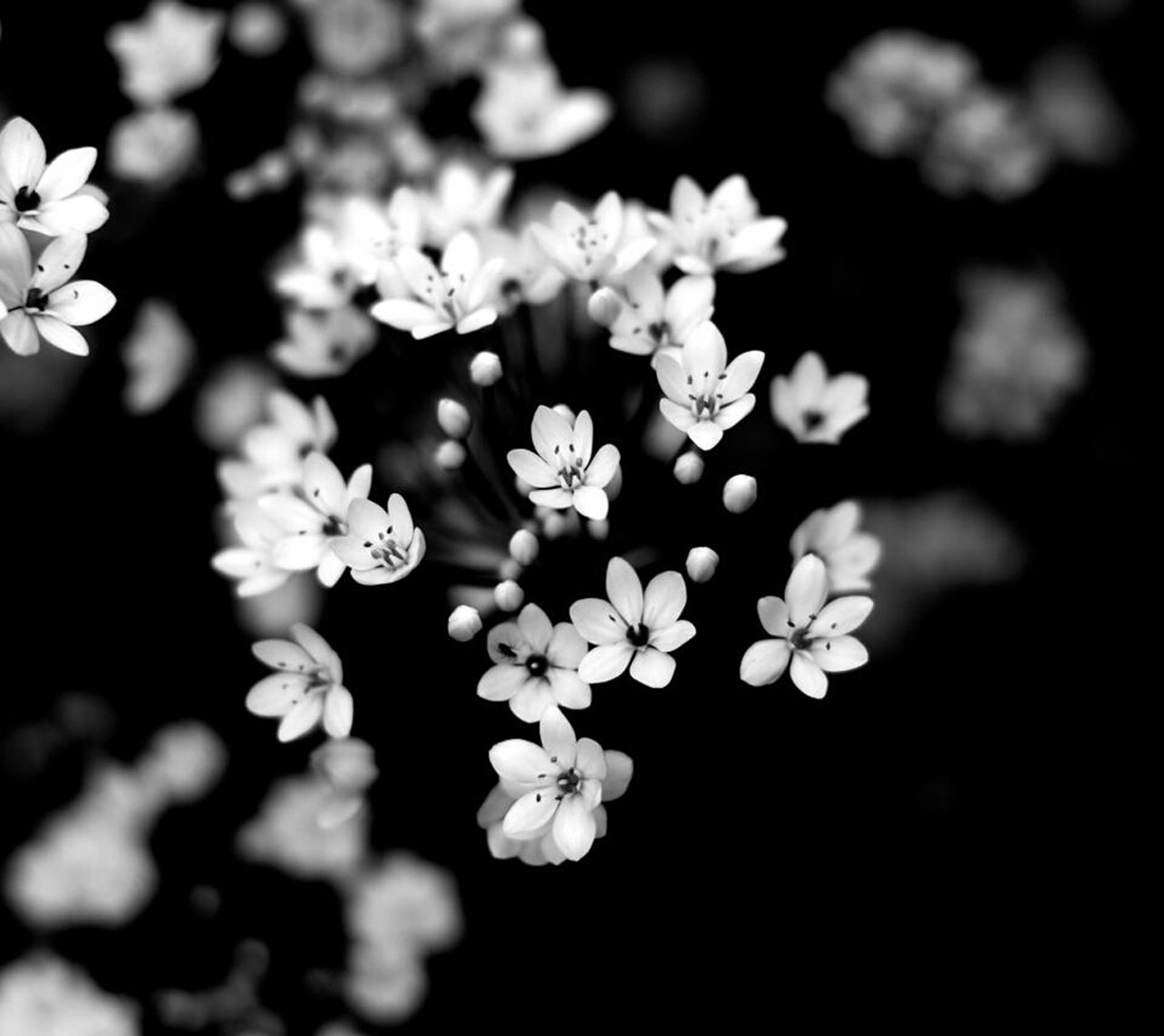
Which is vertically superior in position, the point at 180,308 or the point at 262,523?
the point at 262,523

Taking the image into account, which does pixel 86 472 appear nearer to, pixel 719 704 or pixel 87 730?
pixel 87 730

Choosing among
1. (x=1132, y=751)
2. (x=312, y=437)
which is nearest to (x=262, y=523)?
(x=312, y=437)

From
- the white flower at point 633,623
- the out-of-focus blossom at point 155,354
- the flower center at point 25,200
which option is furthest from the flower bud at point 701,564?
the out-of-focus blossom at point 155,354

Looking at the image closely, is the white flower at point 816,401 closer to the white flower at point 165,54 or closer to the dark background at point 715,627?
the dark background at point 715,627

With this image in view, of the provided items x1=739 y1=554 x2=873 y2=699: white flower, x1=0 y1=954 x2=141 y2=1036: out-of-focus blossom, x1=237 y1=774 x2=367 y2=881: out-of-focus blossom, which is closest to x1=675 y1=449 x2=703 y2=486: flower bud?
x1=739 y1=554 x2=873 y2=699: white flower

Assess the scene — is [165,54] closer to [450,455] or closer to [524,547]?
[450,455]

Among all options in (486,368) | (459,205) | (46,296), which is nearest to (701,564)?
(486,368)

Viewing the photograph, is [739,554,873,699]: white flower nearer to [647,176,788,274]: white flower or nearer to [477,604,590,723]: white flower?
[477,604,590,723]: white flower
